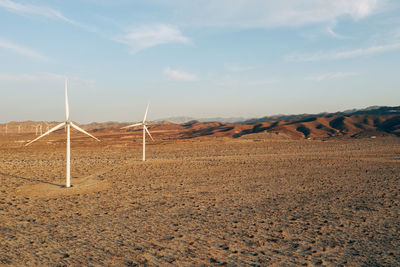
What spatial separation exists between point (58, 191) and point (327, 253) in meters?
17.2

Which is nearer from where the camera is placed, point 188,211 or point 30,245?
point 30,245

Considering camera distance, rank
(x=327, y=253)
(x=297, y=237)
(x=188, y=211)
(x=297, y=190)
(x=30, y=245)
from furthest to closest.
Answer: (x=297, y=190) < (x=188, y=211) < (x=297, y=237) < (x=30, y=245) < (x=327, y=253)

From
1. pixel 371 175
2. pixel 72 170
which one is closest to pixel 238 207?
pixel 371 175

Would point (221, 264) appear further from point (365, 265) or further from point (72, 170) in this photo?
point (72, 170)

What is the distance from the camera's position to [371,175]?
78.9 ft

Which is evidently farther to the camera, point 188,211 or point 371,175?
point 371,175

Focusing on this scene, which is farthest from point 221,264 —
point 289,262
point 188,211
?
point 188,211

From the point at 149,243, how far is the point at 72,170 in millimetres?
21015

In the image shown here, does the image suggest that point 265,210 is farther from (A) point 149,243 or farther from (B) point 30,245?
(B) point 30,245

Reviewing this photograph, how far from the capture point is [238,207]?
15344mm

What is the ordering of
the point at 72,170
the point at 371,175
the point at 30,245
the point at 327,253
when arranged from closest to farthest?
the point at 327,253
the point at 30,245
the point at 371,175
the point at 72,170

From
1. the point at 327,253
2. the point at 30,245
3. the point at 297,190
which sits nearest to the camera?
the point at 327,253

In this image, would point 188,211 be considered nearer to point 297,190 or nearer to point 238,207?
point 238,207

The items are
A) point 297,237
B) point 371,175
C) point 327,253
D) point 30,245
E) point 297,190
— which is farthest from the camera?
point 371,175
